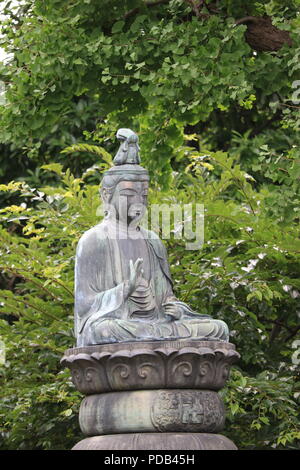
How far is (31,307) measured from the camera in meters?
11.6

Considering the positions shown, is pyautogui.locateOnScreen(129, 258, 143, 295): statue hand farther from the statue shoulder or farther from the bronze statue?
the statue shoulder

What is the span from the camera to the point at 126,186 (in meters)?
9.03

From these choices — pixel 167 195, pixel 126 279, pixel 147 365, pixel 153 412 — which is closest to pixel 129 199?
pixel 126 279

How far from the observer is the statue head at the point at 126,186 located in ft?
29.7

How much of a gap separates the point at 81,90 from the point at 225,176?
1762 millimetres

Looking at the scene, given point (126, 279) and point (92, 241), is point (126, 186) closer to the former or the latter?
point (92, 241)

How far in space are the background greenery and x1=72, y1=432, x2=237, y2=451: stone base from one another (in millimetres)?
2033

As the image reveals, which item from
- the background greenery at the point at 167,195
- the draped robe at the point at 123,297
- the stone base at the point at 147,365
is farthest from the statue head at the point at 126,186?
the background greenery at the point at 167,195

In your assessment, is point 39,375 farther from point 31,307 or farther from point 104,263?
point 104,263

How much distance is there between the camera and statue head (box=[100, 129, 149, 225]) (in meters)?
9.05

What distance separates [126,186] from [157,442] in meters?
2.15

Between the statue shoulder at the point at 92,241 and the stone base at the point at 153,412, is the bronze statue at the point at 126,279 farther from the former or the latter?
the stone base at the point at 153,412

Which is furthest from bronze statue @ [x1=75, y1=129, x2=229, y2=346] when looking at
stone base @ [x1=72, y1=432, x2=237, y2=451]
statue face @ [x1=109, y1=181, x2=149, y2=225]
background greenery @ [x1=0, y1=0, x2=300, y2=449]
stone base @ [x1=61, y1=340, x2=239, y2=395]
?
background greenery @ [x1=0, y1=0, x2=300, y2=449]
